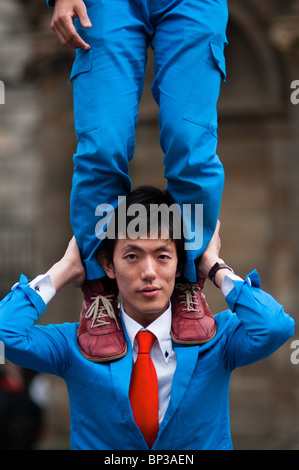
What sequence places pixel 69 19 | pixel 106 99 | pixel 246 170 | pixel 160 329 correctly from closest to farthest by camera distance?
pixel 69 19
pixel 106 99
pixel 160 329
pixel 246 170

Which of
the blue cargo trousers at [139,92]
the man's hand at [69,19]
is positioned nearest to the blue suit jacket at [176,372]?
the blue cargo trousers at [139,92]

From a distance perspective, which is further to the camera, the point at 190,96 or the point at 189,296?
the point at 189,296

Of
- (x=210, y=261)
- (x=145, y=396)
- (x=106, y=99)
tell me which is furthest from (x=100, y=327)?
(x=106, y=99)

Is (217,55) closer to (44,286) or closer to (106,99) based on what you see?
(106,99)

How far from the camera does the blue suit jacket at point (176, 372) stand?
11.1 ft

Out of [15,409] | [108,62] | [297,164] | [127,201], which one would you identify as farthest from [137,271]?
[297,164]

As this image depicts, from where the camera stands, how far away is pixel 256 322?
11.0ft

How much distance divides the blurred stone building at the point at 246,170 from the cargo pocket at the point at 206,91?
4.39 m

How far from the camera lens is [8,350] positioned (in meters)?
3.39

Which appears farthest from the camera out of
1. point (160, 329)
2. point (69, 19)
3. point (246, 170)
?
point (246, 170)

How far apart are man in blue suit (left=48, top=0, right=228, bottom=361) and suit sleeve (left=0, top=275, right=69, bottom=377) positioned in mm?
162

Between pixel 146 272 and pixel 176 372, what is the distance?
41cm

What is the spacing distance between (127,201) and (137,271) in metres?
0.30

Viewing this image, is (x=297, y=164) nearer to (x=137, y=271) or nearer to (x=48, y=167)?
(x=48, y=167)
